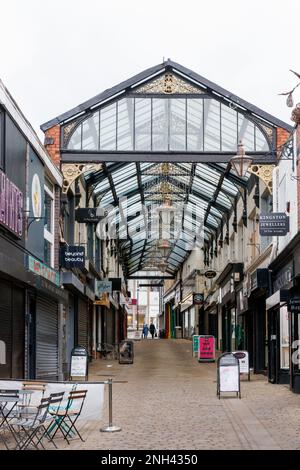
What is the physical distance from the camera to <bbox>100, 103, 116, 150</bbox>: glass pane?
25163 millimetres

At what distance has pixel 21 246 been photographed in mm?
17500

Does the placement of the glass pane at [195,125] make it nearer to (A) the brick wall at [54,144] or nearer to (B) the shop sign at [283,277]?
(A) the brick wall at [54,144]

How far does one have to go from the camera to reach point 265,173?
24.3 m

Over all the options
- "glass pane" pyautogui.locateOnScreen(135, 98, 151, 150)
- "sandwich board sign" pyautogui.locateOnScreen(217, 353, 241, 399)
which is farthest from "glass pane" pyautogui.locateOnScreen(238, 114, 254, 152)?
"sandwich board sign" pyautogui.locateOnScreen(217, 353, 241, 399)

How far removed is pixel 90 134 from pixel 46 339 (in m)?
6.82

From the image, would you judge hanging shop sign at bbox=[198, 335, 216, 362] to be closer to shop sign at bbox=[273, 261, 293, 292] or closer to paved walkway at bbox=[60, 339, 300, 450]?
paved walkway at bbox=[60, 339, 300, 450]

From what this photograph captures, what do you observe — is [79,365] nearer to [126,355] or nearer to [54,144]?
[54,144]

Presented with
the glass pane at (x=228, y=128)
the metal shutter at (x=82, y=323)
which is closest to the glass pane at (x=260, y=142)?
the glass pane at (x=228, y=128)

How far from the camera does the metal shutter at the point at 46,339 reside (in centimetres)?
2094

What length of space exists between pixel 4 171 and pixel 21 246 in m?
2.13

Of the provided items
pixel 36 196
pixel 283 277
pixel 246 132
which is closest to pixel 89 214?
pixel 246 132

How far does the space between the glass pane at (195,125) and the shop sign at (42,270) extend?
6088 mm

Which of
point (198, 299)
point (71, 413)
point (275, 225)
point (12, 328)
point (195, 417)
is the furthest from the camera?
point (198, 299)
